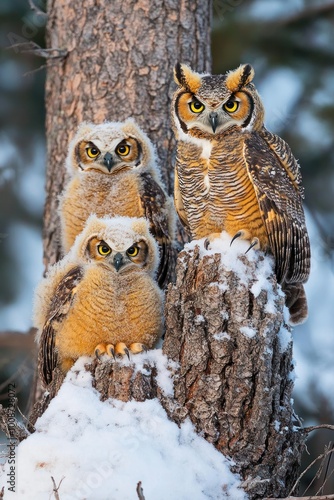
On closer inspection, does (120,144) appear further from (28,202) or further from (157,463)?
(28,202)

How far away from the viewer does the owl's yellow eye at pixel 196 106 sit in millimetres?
3910

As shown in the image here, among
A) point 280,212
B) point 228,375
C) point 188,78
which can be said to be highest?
point 188,78

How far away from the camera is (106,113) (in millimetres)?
4785

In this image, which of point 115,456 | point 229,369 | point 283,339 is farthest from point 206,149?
point 115,456

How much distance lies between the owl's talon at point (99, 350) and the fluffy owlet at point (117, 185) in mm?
788

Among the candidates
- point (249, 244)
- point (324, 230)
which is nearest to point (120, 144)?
point (249, 244)

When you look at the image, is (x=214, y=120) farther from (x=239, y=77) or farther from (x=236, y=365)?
(x=236, y=365)

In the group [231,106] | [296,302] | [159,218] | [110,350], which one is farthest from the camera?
[159,218]

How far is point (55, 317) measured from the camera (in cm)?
372

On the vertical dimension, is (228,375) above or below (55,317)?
below

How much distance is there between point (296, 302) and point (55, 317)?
50.1 inches

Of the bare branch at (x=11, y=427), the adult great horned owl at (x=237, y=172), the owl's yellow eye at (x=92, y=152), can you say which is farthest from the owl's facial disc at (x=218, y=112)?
the bare branch at (x=11, y=427)

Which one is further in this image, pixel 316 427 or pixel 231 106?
pixel 231 106

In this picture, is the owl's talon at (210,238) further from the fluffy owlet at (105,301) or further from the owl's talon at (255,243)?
the fluffy owlet at (105,301)
